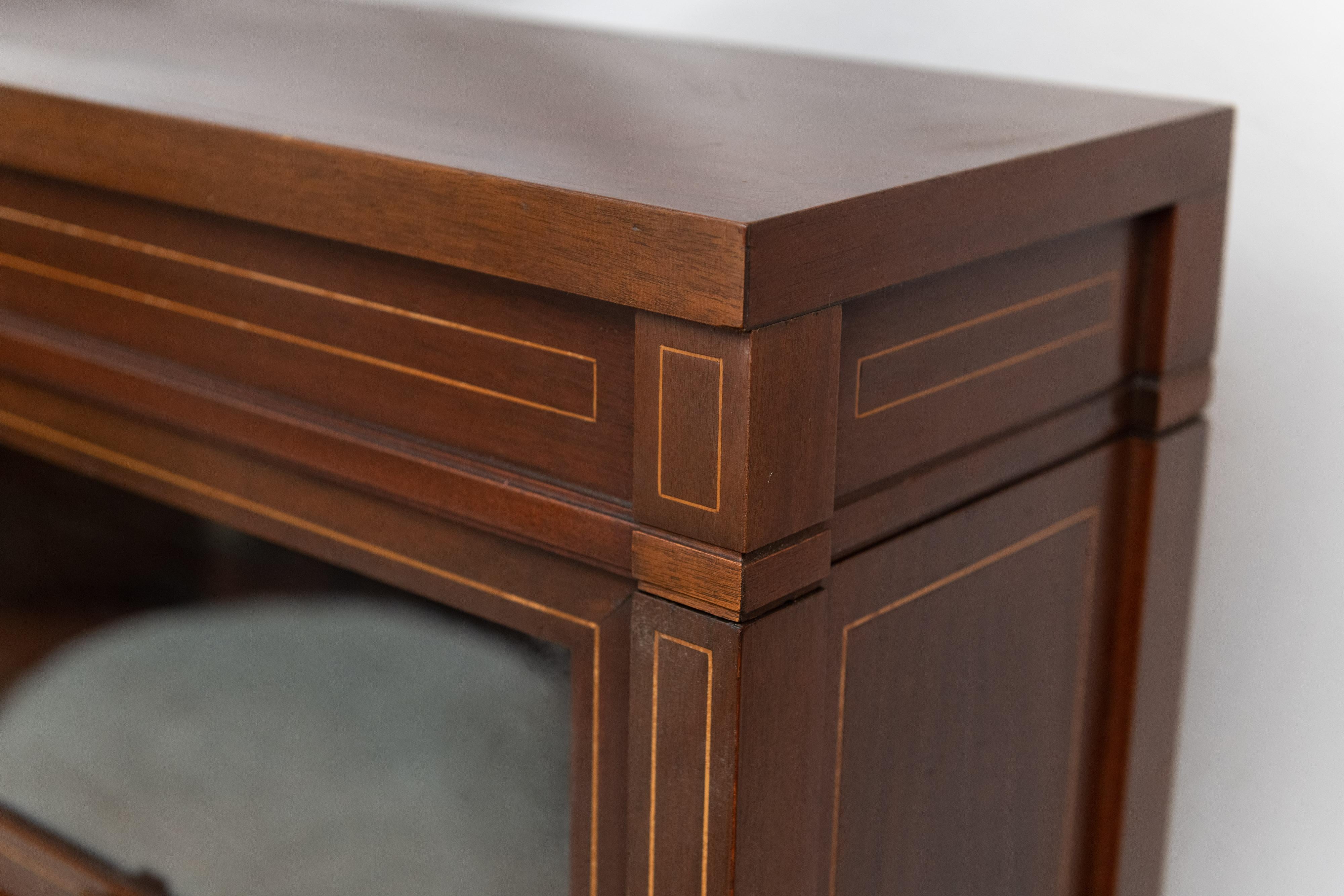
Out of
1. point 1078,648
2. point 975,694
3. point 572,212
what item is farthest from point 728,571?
point 1078,648

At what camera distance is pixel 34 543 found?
4.09 feet

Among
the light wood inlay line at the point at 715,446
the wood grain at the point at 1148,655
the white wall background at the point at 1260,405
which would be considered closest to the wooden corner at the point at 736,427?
the light wood inlay line at the point at 715,446

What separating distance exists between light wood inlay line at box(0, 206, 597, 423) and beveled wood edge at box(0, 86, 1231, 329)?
44 millimetres

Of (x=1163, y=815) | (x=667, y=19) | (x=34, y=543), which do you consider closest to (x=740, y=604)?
(x=1163, y=815)

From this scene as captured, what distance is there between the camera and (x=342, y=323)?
894 millimetres

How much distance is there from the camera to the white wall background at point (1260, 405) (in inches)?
49.9

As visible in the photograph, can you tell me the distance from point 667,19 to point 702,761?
1.13 metres

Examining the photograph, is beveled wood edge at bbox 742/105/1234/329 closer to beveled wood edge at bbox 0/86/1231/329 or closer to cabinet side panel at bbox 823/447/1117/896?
beveled wood edge at bbox 0/86/1231/329

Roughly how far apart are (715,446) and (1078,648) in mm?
447

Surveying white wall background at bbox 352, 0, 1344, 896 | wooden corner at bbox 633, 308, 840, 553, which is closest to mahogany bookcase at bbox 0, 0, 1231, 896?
wooden corner at bbox 633, 308, 840, 553

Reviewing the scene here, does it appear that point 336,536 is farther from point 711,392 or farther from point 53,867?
point 53,867

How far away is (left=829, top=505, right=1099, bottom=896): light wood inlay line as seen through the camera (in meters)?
0.85

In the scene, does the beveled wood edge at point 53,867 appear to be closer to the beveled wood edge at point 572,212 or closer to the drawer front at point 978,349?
the beveled wood edge at point 572,212

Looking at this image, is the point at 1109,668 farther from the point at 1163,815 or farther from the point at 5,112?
the point at 5,112
